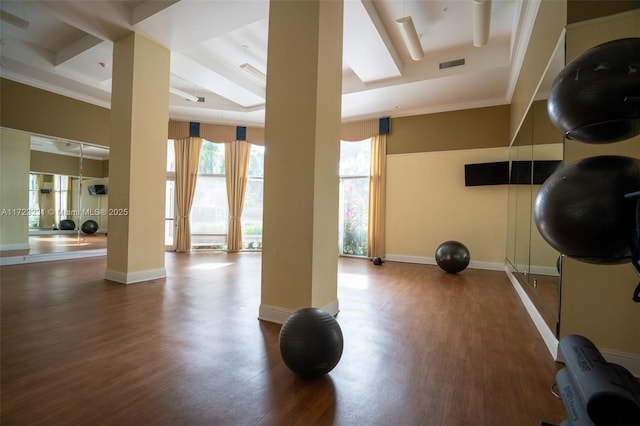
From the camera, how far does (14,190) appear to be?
5992 millimetres

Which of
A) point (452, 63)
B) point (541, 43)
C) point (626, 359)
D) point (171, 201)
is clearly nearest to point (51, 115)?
point (171, 201)

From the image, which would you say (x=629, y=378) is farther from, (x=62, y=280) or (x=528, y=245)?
(x=62, y=280)

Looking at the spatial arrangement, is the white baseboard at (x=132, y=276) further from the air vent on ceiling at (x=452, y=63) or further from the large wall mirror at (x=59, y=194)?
the air vent on ceiling at (x=452, y=63)

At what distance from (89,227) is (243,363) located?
22.9 ft

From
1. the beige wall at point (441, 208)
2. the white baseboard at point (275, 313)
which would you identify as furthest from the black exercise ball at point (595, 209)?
the beige wall at point (441, 208)

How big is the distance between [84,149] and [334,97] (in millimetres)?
6795

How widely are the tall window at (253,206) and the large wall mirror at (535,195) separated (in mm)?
6409

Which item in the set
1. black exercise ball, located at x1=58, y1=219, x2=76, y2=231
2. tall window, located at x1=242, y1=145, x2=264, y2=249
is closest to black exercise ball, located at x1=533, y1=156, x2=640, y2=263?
tall window, located at x1=242, y1=145, x2=264, y2=249

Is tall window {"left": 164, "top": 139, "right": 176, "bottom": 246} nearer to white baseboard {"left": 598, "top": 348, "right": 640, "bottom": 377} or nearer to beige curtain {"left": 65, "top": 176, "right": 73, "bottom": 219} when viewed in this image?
beige curtain {"left": 65, "top": 176, "right": 73, "bottom": 219}

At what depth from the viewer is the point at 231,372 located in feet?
7.06

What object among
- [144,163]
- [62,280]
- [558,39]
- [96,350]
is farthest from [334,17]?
[62,280]

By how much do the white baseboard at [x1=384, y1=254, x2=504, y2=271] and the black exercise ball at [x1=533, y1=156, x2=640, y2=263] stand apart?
5741 millimetres

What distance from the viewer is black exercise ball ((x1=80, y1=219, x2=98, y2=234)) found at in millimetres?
7129

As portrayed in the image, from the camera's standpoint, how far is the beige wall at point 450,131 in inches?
260
